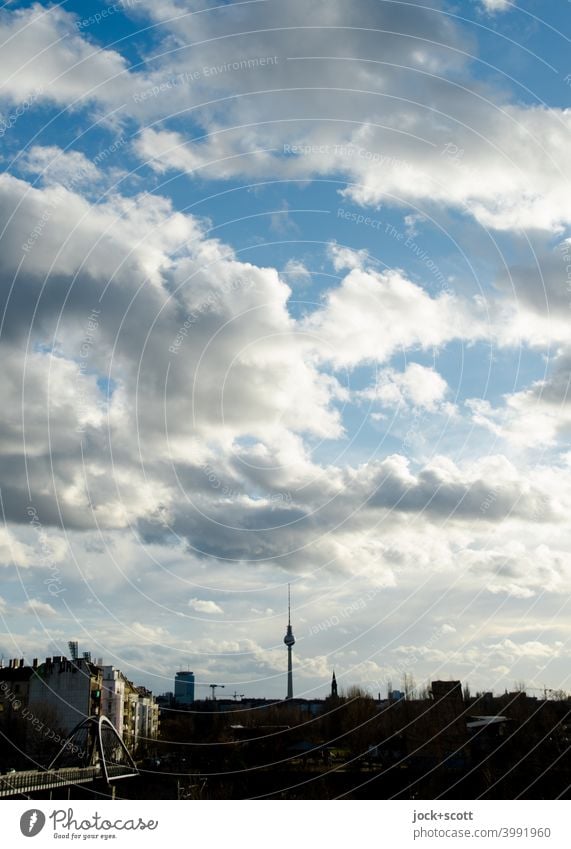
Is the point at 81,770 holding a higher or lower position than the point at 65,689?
lower

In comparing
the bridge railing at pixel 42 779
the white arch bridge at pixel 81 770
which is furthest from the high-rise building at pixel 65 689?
the bridge railing at pixel 42 779

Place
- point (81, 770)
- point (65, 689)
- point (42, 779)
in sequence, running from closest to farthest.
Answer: point (42, 779), point (81, 770), point (65, 689)

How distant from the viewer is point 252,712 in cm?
16862

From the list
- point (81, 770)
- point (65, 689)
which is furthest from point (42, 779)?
point (65, 689)

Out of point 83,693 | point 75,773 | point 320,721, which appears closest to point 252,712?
point 320,721

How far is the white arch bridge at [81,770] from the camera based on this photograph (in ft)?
165

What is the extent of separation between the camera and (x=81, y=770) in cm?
6894

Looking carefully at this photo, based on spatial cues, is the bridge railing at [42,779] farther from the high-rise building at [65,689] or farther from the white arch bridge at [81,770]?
the high-rise building at [65,689]

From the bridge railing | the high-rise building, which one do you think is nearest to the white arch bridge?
the bridge railing

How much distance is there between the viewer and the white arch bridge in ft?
165

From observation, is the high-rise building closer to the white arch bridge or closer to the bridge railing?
the white arch bridge

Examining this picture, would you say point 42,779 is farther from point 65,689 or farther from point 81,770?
point 65,689
